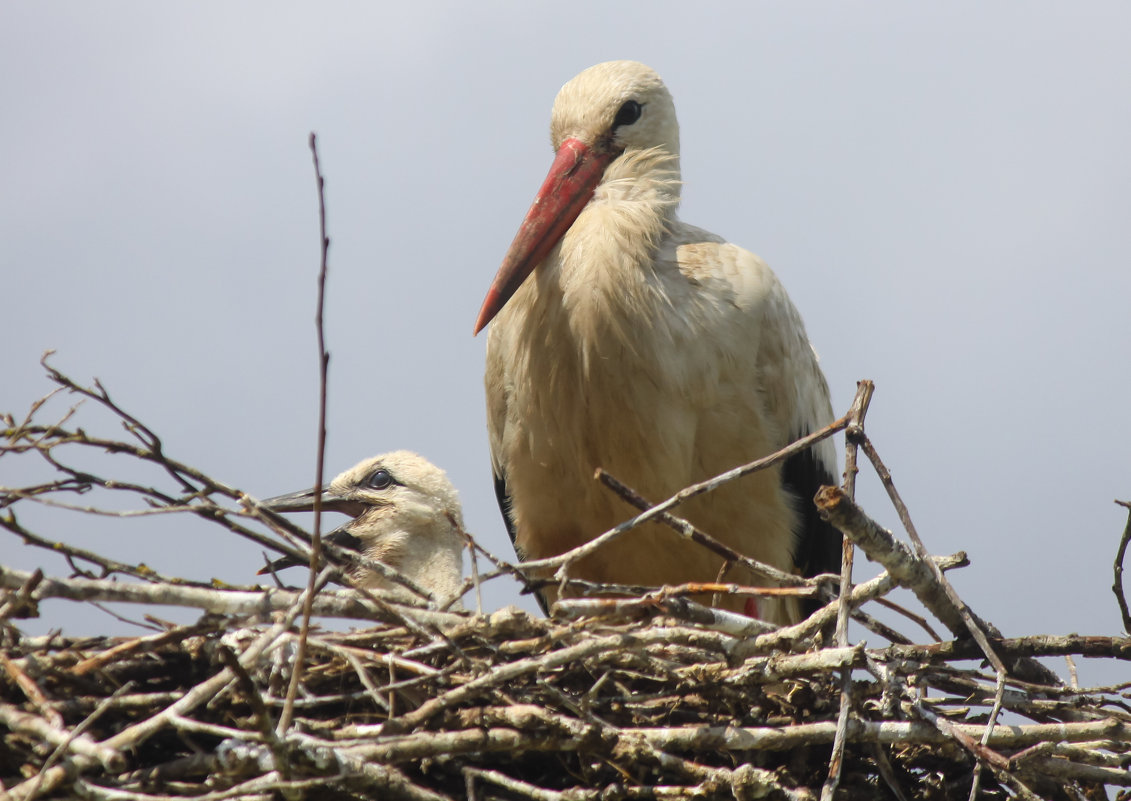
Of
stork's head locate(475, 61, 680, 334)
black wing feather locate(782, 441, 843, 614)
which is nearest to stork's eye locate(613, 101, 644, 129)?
stork's head locate(475, 61, 680, 334)

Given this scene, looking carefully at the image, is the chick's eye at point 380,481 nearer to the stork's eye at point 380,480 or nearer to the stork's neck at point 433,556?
the stork's eye at point 380,480

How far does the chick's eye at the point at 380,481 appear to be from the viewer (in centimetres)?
429

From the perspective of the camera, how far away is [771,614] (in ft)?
12.3

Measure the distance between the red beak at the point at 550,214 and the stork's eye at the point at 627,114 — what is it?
10 cm

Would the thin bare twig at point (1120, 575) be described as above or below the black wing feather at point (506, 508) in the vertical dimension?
below

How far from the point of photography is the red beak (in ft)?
11.2

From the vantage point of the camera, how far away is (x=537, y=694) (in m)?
2.41

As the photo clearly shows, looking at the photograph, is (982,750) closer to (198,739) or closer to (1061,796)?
(1061,796)

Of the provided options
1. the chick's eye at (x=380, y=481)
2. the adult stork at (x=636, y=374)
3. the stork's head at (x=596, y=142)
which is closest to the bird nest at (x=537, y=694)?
the adult stork at (x=636, y=374)

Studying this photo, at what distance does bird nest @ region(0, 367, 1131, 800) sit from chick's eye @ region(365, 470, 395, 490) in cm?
160

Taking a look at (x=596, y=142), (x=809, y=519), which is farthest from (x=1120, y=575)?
(x=596, y=142)

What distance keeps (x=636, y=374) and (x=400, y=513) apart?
1197 mm

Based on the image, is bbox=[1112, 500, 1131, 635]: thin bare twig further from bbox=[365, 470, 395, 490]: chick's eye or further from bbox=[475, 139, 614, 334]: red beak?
bbox=[365, 470, 395, 490]: chick's eye

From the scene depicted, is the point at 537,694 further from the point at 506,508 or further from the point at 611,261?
the point at 506,508
